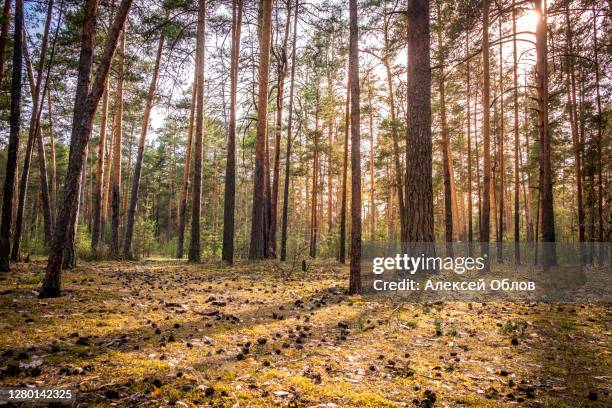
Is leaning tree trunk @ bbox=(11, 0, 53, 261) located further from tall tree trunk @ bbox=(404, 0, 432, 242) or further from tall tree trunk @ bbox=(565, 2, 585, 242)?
tall tree trunk @ bbox=(565, 2, 585, 242)

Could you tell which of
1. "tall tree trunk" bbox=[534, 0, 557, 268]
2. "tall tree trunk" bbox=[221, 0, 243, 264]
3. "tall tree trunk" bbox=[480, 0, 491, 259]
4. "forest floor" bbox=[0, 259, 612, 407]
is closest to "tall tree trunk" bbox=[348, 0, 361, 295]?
"forest floor" bbox=[0, 259, 612, 407]

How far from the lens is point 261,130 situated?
44.2 feet

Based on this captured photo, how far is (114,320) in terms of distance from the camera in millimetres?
4832

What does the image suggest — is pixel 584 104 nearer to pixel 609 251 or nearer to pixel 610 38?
pixel 610 38

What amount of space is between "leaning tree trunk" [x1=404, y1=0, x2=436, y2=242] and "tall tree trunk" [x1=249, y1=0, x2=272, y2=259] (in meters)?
6.69

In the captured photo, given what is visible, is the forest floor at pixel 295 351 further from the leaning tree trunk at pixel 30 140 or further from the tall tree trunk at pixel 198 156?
the tall tree trunk at pixel 198 156

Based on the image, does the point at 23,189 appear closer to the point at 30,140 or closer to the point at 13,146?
the point at 30,140

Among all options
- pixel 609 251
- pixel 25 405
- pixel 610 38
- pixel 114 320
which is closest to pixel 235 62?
pixel 114 320

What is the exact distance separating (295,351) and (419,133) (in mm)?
6388

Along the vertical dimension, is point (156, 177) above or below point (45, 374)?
above

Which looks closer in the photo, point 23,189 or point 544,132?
point 23,189

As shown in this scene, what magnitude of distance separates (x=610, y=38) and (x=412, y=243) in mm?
13406

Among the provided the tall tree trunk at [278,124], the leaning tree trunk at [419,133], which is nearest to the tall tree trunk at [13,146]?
the leaning tree trunk at [419,133]

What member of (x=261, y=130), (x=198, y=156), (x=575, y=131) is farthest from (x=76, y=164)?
(x=575, y=131)
